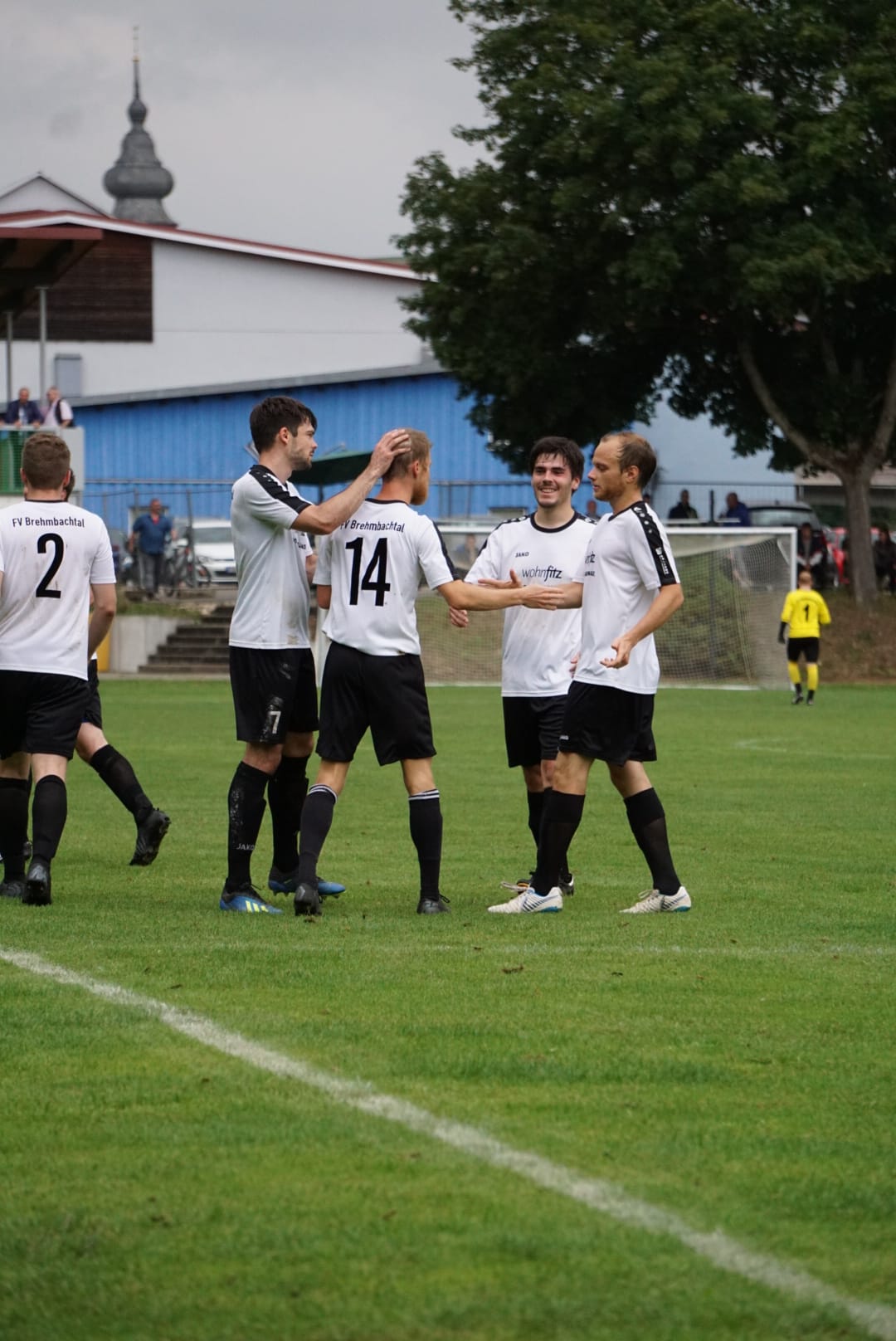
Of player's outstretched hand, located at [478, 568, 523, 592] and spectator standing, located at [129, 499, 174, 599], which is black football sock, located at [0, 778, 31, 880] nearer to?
player's outstretched hand, located at [478, 568, 523, 592]

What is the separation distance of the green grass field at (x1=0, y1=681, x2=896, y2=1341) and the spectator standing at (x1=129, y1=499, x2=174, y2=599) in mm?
28585

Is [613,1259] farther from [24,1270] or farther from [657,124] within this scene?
[657,124]

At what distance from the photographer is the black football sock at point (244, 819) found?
823cm

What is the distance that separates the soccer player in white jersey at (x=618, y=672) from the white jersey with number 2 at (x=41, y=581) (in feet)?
7.22

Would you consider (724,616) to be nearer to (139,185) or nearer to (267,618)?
(267,618)

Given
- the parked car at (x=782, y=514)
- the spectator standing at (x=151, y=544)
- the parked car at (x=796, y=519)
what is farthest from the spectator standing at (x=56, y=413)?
the parked car at (x=782, y=514)

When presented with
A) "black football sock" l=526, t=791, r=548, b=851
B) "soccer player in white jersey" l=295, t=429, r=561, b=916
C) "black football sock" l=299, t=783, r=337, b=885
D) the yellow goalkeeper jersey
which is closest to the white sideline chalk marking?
the yellow goalkeeper jersey

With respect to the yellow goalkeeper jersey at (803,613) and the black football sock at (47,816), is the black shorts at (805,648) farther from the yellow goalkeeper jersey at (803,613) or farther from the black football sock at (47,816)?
the black football sock at (47,816)

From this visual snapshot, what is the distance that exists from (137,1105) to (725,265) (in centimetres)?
3192

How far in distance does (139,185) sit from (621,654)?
3001 inches

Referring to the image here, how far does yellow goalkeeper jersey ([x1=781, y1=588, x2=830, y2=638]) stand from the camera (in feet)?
90.3

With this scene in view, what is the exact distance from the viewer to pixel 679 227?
112ft

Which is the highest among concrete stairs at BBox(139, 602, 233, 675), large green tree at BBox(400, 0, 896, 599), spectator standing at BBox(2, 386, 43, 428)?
large green tree at BBox(400, 0, 896, 599)

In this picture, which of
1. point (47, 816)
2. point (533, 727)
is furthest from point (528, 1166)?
point (533, 727)
